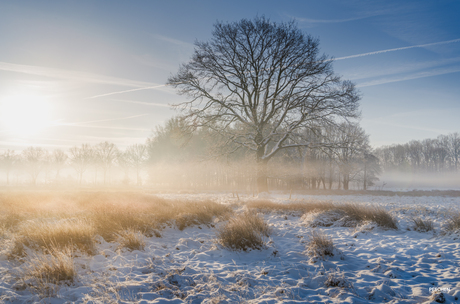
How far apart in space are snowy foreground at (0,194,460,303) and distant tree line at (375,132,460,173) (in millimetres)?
62088

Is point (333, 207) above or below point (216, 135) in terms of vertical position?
below

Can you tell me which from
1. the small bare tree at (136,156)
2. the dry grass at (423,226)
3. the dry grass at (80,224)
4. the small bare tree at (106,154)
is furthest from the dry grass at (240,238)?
the small bare tree at (106,154)

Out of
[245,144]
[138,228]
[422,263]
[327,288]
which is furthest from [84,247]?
[245,144]

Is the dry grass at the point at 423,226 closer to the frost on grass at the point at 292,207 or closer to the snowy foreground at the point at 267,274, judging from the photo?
the snowy foreground at the point at 267,274

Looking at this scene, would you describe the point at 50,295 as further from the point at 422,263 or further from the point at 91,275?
the point at 422,263

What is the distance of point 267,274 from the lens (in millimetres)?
4320

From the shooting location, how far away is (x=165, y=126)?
3875 centimetres

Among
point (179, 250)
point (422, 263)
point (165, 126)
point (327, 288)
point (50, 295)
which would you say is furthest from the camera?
point (165, 126)

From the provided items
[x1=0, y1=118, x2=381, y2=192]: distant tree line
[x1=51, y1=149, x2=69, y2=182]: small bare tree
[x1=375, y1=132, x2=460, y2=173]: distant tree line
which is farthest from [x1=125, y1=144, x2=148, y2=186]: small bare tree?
[x1=375, y1=132, x2=460, y2=173]: distant tree line

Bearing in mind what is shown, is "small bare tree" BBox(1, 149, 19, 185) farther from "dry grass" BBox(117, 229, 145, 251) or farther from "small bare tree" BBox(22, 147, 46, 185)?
"dry grass" BBox(117, 229, 145, 251)

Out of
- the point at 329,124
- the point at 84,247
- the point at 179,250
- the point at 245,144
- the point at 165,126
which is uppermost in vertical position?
the point at 165,126

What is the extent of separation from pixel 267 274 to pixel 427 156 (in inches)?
3044

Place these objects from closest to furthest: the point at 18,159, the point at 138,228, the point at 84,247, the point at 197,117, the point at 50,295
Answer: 1. the point at 50,295
2. the point at 84,247
3. the point at 138,228
4. the point at 197,117
5. the point at 18,159

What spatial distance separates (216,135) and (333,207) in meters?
11.2
